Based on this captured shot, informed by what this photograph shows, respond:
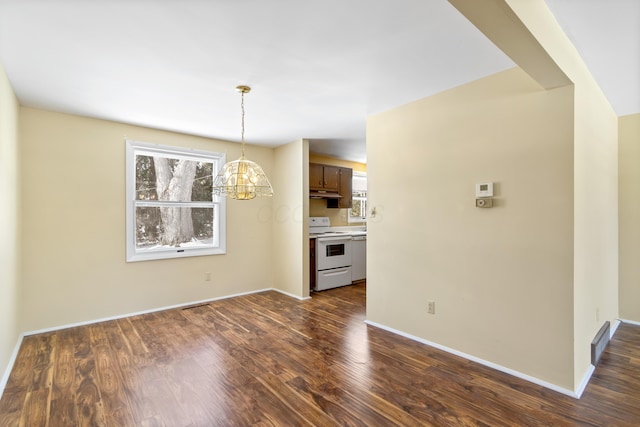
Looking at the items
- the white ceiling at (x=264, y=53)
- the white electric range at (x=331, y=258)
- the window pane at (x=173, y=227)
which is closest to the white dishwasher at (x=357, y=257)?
the white electric range at (x=331, y=258)

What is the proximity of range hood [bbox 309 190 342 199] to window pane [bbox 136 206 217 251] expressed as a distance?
1628 mm

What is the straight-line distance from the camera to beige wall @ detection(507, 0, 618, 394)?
5.88ft

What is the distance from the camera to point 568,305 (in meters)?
2.13

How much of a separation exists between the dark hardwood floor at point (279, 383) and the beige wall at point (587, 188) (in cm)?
35

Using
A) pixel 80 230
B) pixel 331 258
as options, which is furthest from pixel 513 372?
pixel 80 230

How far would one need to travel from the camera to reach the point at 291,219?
15.7 ft

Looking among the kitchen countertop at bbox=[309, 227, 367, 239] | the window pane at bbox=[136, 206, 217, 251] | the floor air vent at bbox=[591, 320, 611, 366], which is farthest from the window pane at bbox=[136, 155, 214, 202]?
the floor air vent at bbox=[591, 320, 611, 366]

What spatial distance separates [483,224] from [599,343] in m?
1.39

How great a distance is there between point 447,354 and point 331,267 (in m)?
2.64

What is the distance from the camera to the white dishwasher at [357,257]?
5.56 metres

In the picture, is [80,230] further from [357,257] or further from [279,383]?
[357,257]

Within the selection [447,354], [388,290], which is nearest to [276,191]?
[388,290]

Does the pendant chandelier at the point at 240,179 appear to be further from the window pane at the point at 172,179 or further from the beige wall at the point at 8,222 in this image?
the window pane at the point at 172,179

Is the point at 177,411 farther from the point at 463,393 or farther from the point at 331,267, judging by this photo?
the point at 331,267
